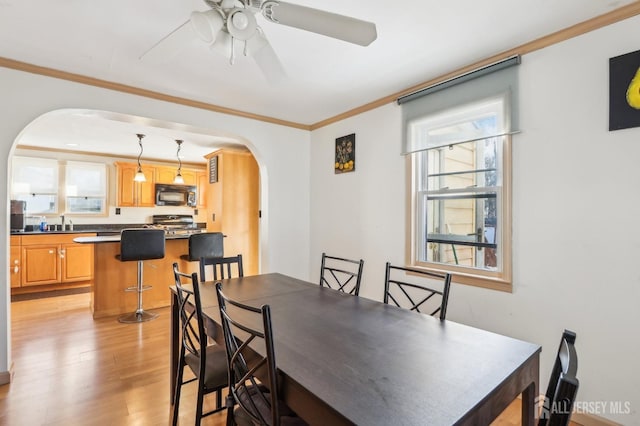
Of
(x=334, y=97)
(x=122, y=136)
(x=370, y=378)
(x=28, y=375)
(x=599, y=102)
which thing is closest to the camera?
(x=370, y=378)

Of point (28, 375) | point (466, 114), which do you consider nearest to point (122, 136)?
point (28, 375)

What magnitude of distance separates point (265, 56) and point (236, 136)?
5.94 feet

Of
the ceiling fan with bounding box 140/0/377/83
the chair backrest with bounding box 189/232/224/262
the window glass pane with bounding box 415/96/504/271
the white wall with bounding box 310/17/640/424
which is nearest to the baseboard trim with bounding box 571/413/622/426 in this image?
the white wall with bounding box 310/17/640/424

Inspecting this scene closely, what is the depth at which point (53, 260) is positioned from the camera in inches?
190

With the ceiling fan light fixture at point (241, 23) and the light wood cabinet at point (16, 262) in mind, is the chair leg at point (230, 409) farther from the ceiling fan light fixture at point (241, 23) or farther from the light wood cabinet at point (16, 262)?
the light wood cabinet at point (16, 262)

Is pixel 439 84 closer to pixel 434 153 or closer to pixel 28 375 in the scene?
pixel 434 153

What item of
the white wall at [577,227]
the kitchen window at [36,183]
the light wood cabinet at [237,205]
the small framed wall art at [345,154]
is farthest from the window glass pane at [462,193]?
the kitchen window at [36,183]

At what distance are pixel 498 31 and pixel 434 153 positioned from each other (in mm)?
1001

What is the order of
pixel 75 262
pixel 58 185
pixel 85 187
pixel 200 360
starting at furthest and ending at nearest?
pixel 85 187 → pixel 58 185 → pixel 75 262 → pixel 200 360

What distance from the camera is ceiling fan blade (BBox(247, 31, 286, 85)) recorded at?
60.9 inches

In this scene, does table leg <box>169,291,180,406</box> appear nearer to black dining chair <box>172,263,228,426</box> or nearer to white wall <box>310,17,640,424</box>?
black dining chair <box>172,263,228,426</box>

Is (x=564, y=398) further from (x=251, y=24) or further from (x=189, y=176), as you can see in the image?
(x=189, y=176)

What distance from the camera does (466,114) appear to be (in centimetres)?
241

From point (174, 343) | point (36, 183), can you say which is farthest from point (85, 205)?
point (174, 343)
